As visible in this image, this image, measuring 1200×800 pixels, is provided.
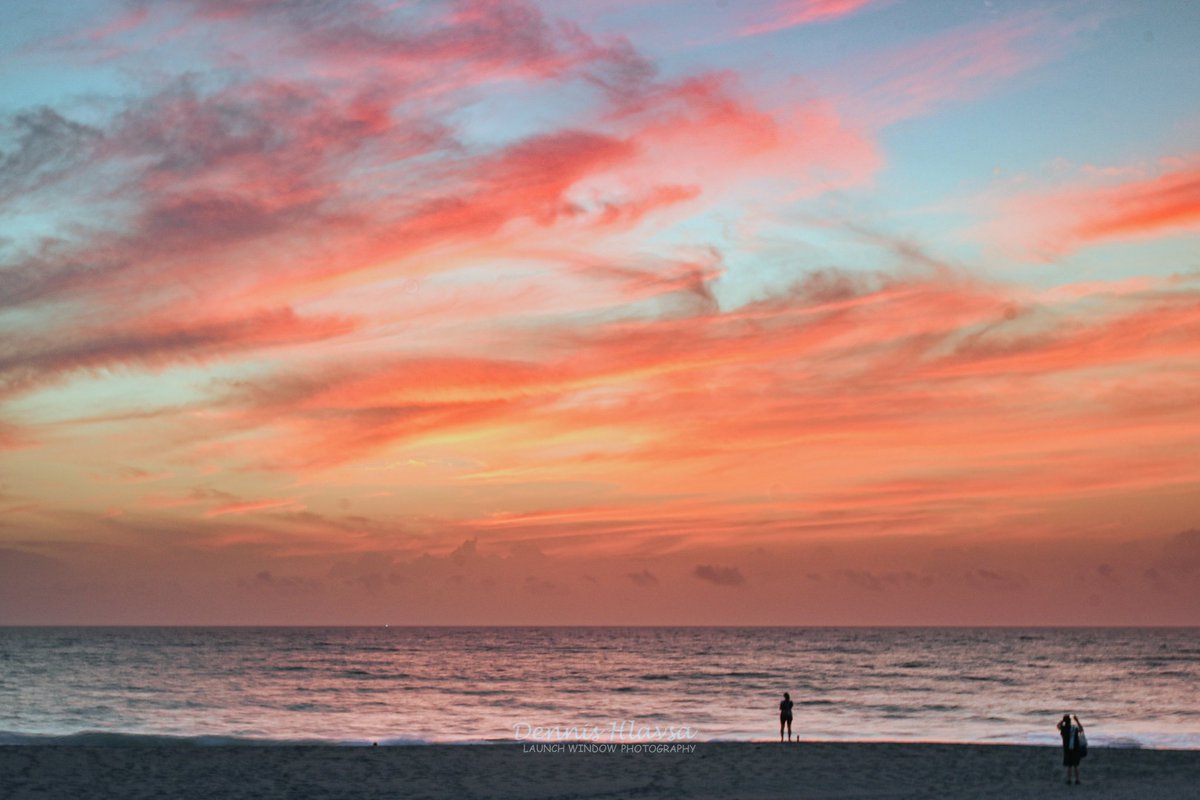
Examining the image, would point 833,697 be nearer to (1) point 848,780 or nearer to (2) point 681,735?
(2) point 681,735

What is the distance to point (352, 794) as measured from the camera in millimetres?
26375

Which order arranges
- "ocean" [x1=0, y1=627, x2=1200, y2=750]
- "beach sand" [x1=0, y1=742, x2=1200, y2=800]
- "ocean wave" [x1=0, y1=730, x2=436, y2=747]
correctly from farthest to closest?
"ocean" [x1=0, y1=627, x2=1200, y2=750] < "ocean wave" [x1=0, y1=730, x2=436, y2=747] < "beach sand" [x1=0, y1=742, x2=1200, y2=800]

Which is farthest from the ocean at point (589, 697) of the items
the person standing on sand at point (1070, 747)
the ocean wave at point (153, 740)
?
the person standing on sand at point (1070, 747)

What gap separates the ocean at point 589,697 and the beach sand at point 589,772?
24.5ft

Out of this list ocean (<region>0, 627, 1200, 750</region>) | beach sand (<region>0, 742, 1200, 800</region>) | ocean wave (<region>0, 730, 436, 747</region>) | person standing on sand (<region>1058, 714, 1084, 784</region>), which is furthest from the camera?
ocean (<region>0, 627, 1200, 750</region>)

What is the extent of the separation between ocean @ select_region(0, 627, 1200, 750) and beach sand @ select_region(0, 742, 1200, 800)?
7457 mm

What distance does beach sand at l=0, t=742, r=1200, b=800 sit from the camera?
2698cm

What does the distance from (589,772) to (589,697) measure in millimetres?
39536

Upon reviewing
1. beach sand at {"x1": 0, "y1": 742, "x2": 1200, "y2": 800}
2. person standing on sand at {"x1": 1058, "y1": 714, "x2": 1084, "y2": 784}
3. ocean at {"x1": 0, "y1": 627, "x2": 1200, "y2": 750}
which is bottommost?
ocean at {"x1": 0, "y1": 627, "x2": 1200, "y2": 750}

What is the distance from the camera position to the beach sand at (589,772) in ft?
88.5

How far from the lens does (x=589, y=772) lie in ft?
98.2

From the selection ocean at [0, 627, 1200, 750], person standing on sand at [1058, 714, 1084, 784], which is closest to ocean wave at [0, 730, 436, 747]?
ocean at [0, 627, 1200, 750]

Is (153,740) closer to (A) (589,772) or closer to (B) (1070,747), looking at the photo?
(A) (589,772)

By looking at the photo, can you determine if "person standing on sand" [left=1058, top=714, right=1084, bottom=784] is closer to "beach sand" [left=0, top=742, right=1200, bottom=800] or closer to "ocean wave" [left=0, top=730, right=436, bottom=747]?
"beach sand" [left=0, top=742, right=1200, bottom=800]
